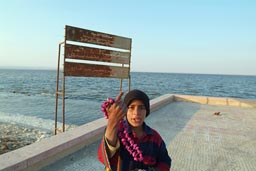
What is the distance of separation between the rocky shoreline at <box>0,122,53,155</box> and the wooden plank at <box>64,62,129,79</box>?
6.72ft

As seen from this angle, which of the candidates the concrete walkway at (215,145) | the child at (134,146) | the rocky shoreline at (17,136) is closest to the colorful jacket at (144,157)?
the child at (134,146)

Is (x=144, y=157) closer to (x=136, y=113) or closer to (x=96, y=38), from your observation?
(x=136, y=113)

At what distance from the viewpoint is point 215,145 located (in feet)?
14.8

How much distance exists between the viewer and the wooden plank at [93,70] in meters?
5.26

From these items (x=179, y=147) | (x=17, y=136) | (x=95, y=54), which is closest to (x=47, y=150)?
(x=179, y=147)

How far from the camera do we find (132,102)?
171cm

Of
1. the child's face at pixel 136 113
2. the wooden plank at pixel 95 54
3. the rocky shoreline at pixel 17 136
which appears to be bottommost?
the rocky shoreline at pixel 17 136

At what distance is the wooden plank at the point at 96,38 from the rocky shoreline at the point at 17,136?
269cm

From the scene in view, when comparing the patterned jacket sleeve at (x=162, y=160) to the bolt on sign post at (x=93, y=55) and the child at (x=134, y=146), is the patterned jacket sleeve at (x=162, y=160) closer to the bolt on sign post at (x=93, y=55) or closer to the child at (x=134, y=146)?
the child at (x=134, y=146)

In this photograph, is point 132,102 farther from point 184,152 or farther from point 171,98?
point 171,98

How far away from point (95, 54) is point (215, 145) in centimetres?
314

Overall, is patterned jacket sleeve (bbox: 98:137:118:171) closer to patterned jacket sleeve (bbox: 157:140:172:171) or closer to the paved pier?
patterned jacket sleeve (bbox: 157:140:172:171)

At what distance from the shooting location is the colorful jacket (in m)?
1.67

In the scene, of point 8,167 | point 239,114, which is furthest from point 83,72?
point 239,114
